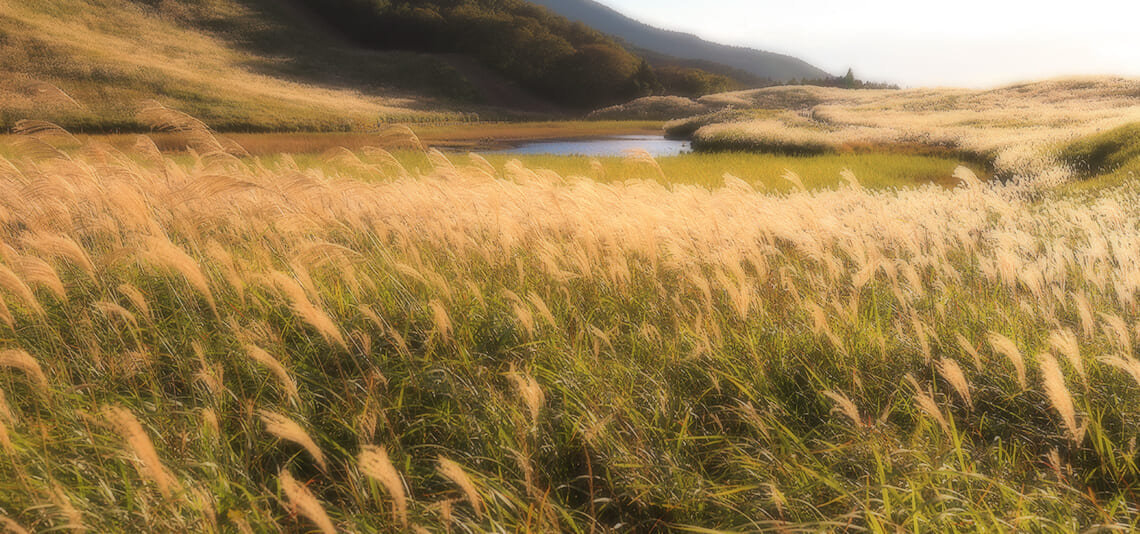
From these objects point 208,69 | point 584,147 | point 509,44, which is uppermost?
point 509,44

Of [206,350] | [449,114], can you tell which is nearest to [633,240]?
[206,350]

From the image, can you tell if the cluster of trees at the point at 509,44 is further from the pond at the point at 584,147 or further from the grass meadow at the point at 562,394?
the grass meadow at the point at 562,394

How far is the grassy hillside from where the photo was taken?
84.7 feet

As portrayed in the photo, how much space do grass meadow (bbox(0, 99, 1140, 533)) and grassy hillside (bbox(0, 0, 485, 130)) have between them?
1566 centimetres

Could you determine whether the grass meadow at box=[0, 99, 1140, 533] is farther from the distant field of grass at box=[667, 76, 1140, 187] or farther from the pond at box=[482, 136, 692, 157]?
the pond at box=[482, 136, 692, 157]

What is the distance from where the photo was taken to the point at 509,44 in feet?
158

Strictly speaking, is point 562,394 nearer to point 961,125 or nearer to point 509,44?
point 961,125

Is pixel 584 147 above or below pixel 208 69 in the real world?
below

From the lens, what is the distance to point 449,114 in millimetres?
39000

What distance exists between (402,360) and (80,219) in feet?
13.6

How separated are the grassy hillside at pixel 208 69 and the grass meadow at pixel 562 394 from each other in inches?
617

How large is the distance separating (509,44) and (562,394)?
49991mm

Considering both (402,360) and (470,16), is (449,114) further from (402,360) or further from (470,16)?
(402,360)

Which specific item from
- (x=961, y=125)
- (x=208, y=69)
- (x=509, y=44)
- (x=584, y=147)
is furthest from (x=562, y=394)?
(x=509, y=44)
